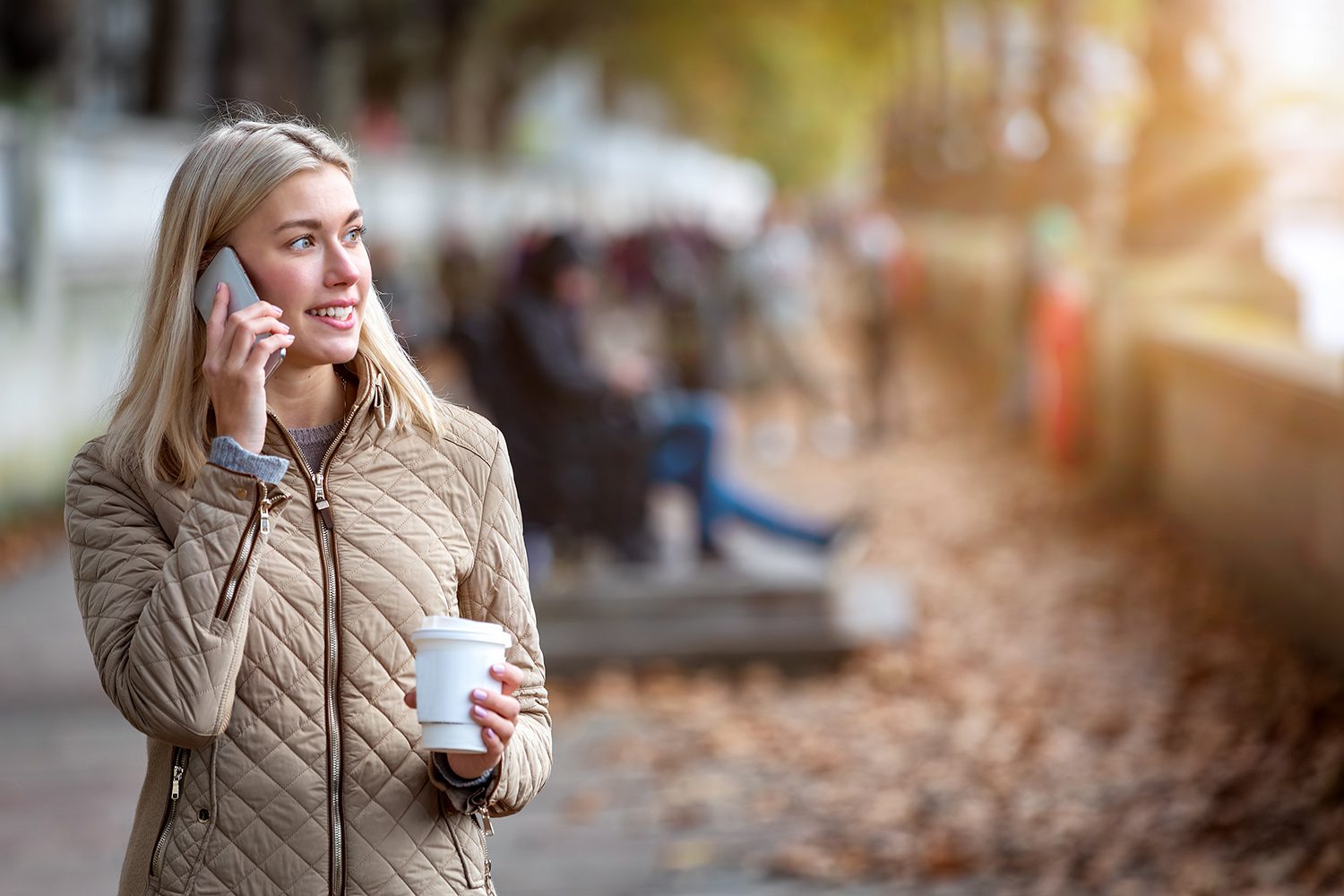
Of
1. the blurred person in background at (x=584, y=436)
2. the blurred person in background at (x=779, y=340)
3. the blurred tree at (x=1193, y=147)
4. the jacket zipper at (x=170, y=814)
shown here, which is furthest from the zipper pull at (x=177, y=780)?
the blurred person in background at (x=779, y=340)

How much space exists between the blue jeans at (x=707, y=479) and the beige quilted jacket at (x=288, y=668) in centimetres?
773

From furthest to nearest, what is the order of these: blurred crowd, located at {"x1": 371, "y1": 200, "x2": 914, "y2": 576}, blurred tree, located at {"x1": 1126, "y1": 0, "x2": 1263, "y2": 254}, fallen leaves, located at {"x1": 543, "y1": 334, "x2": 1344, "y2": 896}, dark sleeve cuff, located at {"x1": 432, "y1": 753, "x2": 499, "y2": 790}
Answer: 1. blurred tree, located at {"x1": 1126, "y1": 0, "x2": 1263, "y2": 254}
2. blurred crowd, located at {"x1": 371, "y1": 200, "x2": 914, "y2": 576}
3. fallen leaves, located at {"x1": 543, "y1": 334, "x2": 1344, "y2": 896}
4. dark sleeve cuff, located at {"x1": 432, "y1": 753, "x2": 499, "y2": 790}

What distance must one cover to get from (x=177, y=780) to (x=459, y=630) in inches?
16.7

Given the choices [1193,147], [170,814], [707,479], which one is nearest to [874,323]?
[1193,147]

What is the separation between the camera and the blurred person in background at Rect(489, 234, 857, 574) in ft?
32.3

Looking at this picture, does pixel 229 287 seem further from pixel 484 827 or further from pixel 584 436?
pixel 584 436

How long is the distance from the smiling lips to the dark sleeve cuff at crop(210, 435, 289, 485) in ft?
0.67

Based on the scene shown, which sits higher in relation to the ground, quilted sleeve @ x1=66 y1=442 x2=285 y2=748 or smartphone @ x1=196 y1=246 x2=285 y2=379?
smartphone @ x1=196 y1=246 x2=285 y2=379

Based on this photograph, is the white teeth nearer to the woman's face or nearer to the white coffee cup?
the woman's face

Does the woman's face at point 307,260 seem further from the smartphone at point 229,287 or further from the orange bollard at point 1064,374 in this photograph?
the orange bollard at point 1064,374

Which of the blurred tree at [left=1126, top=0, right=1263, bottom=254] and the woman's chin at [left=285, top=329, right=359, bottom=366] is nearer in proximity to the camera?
the woman's chin at [left=285, top=329, right=359, bottom=366]

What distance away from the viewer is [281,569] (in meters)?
2.39

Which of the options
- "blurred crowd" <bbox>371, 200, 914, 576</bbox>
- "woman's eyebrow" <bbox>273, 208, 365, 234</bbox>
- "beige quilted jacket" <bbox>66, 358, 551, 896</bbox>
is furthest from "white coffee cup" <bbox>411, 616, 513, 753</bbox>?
"blurred crowd" <bbox>371, 200, 914, 576</bbox>

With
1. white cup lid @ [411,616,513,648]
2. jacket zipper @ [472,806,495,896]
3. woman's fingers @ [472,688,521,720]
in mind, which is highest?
white cup lid @ [411,616,513,648]
